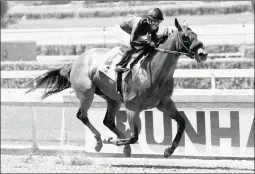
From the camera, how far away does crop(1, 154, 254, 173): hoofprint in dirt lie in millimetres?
8336

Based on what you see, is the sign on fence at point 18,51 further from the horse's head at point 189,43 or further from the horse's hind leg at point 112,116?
the horse's head at point 189,43

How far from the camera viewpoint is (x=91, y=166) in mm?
8672

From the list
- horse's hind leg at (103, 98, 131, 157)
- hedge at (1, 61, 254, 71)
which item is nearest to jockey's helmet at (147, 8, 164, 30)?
horse's hind leg at (103, 98, 131, 157)

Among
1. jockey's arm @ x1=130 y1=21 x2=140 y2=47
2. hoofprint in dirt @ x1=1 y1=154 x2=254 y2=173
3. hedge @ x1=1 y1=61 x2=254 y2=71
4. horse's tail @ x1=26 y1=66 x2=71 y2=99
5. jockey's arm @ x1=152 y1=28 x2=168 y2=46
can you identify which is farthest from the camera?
hedge @ x1=1 y1=61 x2=254 y2=71

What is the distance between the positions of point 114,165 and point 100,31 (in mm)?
5526

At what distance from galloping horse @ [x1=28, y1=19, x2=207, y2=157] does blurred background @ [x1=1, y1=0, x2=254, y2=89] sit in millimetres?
3771

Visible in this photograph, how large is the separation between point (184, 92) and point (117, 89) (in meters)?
1.45

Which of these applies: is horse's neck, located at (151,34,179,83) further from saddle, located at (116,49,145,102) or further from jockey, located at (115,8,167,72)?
saddle, located at (116,49,145,102)

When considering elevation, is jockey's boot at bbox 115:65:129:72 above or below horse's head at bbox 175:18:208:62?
below

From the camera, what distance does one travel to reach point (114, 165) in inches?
343

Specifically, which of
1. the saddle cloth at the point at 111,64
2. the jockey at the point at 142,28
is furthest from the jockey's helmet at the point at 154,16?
the saddle cloth at the point at 111,64

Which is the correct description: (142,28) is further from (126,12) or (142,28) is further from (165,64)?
(126,12)

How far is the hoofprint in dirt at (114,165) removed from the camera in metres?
8.34

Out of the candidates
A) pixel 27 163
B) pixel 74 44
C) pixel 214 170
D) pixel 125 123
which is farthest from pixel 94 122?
pixel 74 44
